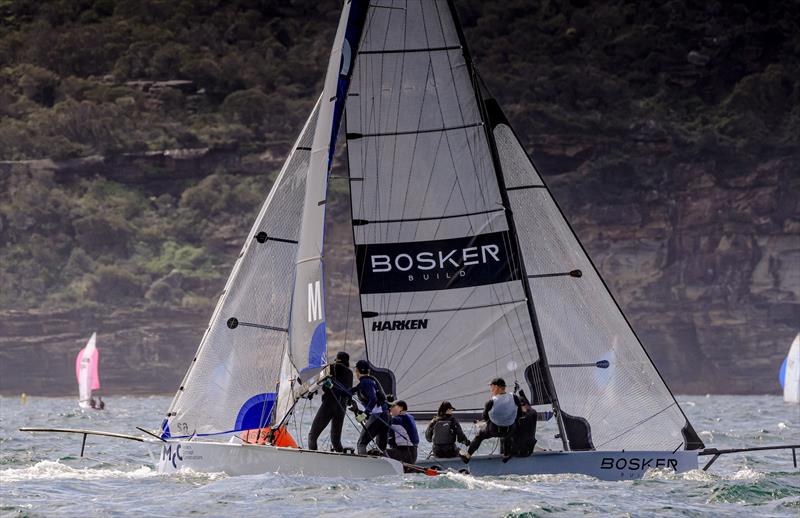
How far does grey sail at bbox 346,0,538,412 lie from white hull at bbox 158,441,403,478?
7.01 ft

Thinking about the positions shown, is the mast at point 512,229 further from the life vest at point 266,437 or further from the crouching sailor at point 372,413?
the life vest at point 266,437

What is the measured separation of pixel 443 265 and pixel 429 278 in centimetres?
22

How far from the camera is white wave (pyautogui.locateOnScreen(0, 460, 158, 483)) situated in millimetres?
17734

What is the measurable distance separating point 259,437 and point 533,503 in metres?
3.85

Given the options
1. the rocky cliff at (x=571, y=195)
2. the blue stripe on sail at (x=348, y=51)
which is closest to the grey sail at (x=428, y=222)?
the blue stripe on sail at (x=348, y=51)

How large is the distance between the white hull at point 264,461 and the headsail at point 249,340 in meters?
0.55

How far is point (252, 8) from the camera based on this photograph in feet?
500

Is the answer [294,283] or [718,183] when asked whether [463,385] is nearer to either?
[294,283]

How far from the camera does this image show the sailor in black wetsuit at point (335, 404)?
53.0ft

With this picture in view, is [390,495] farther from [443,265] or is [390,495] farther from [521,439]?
[443,265]

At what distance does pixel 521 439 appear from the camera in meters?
16.3

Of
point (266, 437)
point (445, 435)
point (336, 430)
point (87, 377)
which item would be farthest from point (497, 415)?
point (87, 377)

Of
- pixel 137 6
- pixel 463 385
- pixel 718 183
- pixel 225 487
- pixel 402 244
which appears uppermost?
pixel 137 6

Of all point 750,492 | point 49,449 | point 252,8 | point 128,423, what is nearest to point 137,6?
point 252,8
